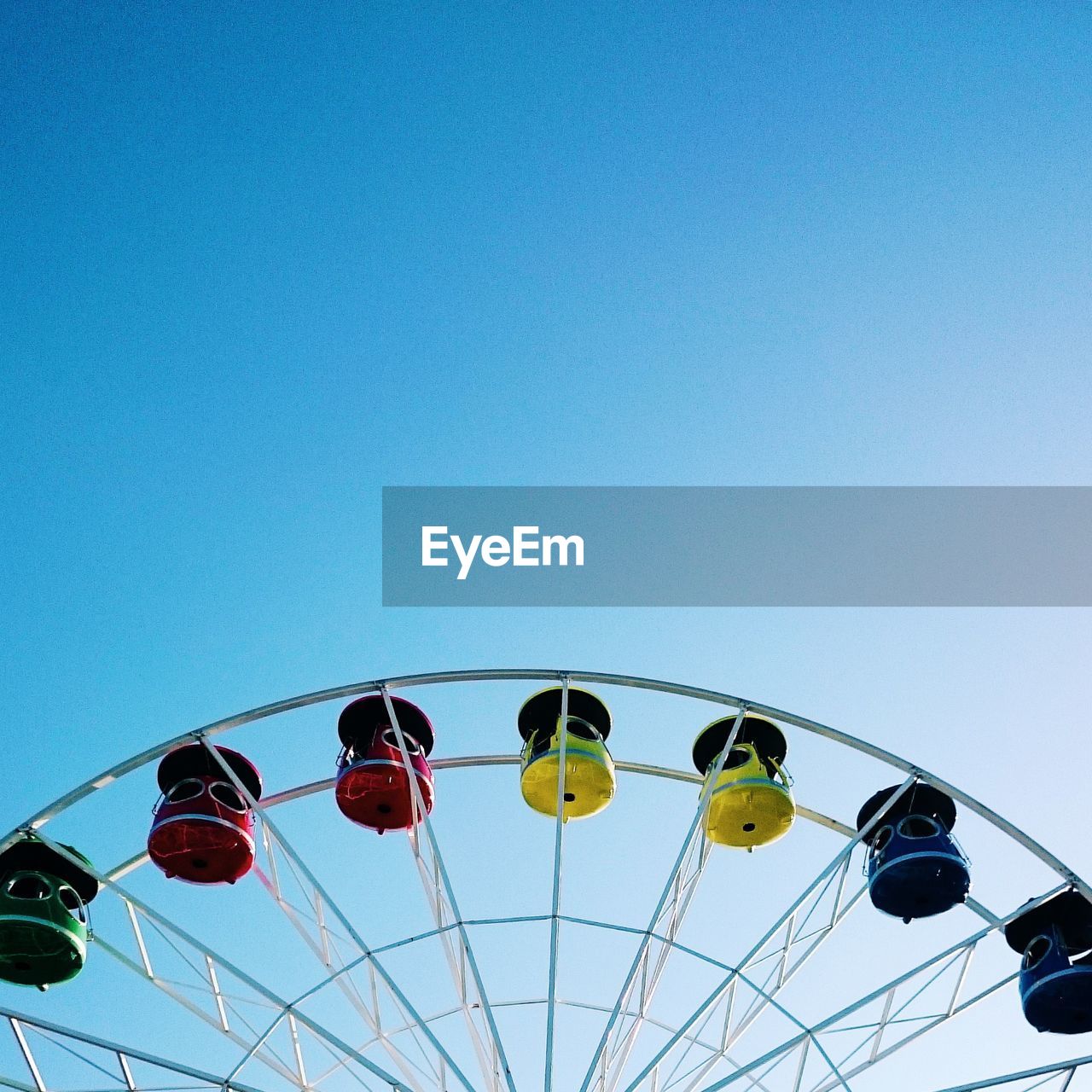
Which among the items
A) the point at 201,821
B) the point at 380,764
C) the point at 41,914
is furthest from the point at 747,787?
the point at 41,914

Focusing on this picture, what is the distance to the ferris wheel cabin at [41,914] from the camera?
16.9 metres

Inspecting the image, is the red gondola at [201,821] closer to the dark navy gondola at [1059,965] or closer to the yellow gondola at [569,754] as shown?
the yellow gondola at [569,754]

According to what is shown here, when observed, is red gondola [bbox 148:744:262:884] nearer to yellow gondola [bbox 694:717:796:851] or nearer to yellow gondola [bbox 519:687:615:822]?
yellow gondola [bbox 519:687:615:822]

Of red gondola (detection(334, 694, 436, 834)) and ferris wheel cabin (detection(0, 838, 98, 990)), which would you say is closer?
ferris wheel cabin (detection(0, 838, 98, 990))

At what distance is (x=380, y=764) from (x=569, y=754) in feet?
8.34

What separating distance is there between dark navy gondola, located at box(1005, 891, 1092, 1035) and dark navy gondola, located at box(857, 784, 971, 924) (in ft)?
3.17

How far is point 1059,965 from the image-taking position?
17.3 m

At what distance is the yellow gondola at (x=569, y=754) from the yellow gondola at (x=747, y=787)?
4.72 feet

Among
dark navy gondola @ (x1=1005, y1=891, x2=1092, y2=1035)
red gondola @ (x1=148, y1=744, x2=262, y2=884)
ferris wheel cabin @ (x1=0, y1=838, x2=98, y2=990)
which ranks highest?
red gondola @ (x1=148, y1=744, x2=262, y2=884)

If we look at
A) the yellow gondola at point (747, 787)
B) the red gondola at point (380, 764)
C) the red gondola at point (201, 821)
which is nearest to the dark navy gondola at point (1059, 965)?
the yellow gondola at point (747, 787)

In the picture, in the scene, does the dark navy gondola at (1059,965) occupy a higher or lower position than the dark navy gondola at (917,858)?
lower

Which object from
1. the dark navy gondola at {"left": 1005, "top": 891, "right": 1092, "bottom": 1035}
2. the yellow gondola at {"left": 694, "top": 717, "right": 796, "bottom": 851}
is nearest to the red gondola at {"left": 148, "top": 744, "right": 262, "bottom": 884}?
the yellow gondola at {"left": 694, "top": 717, "right": 796, "bottom": 851}

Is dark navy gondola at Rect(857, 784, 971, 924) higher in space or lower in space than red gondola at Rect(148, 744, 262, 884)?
lower

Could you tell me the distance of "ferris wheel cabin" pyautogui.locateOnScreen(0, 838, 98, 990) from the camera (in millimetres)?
16891
